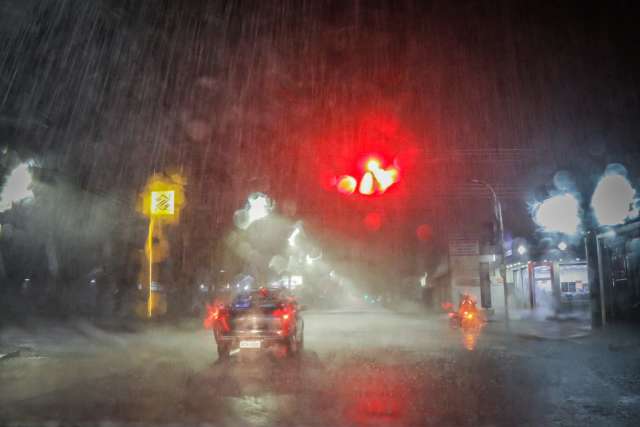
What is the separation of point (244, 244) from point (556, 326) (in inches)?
994

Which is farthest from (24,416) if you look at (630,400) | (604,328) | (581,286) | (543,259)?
(581,286)

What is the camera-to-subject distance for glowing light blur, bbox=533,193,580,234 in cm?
2439

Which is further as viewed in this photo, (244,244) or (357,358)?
(244,244)

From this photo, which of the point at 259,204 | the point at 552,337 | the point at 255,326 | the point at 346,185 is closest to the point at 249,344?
the point at 255,326

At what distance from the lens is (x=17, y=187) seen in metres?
28.6

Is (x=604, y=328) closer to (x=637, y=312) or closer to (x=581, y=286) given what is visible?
(x=637, y=312)

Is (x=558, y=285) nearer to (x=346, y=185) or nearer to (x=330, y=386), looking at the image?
(x=330, y=386)

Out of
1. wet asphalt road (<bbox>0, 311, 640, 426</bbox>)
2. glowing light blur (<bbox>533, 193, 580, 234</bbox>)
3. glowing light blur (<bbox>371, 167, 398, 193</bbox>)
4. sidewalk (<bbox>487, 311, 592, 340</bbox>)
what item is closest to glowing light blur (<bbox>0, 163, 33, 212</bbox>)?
wet asphalt road (<bbox>0, 311, 640, 426</bbox>)

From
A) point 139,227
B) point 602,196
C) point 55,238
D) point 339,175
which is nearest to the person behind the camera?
point 339,175

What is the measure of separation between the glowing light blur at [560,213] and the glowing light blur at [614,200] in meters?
1.96

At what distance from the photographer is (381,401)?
9.62 m

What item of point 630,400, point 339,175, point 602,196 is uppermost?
point 602,196

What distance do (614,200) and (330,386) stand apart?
14335 millimetres

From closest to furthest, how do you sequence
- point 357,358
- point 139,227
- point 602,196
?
point 357,358
point 602,196
point 139,227
